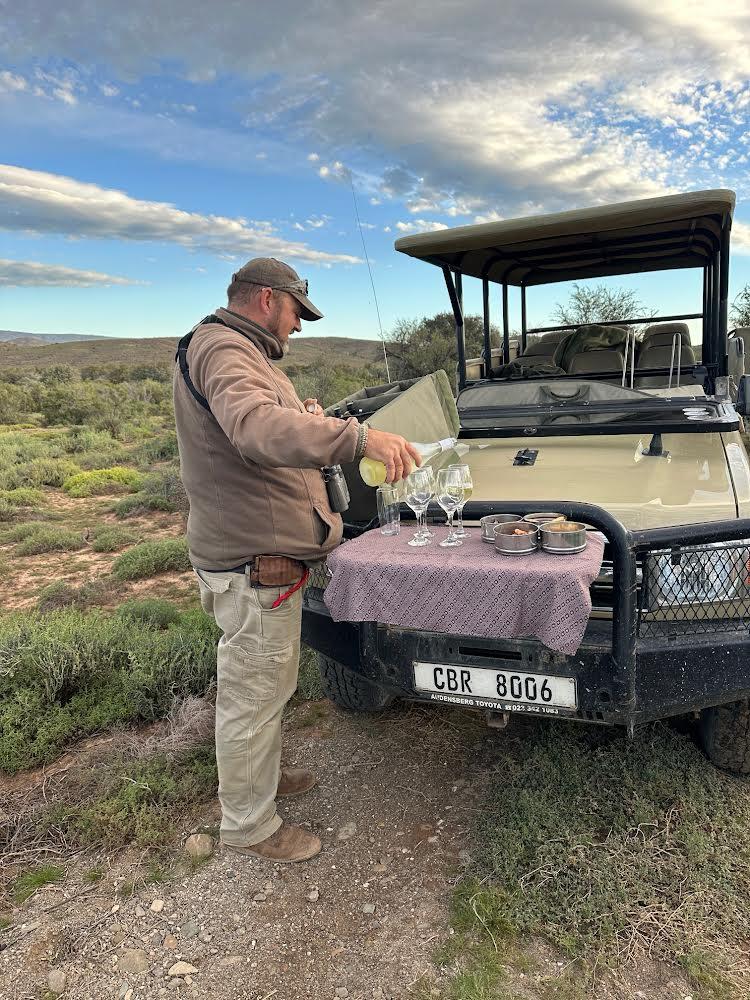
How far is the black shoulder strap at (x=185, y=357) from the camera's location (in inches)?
98.0

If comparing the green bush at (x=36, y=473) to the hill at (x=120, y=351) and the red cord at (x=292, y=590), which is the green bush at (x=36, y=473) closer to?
the red cord at (x=292, y=590)

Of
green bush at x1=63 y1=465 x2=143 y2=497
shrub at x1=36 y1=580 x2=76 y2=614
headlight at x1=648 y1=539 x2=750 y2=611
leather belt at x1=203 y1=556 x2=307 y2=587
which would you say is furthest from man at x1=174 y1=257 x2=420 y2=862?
green bush at x1=63 y1=465 x2=143 y2=497

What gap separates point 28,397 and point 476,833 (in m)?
25.0

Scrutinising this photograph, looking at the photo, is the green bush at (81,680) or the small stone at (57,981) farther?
the green bush at (81,680)

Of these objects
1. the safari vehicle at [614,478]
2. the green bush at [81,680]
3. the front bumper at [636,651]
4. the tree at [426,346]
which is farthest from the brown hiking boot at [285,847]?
the tree at [426,346]

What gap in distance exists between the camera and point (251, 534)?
8.46ft

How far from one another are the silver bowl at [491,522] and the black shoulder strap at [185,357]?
1033mm

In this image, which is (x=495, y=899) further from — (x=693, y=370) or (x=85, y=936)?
(x=693, y=370)

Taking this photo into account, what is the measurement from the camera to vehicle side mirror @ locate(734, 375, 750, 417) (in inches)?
147

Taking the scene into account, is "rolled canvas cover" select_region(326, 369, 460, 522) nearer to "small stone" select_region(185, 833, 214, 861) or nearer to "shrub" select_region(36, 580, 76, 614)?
"small stone" select_region(185, 833, 214, 861)

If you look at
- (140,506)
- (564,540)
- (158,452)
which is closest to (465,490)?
(564,540)

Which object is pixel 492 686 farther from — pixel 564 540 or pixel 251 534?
pixel 251 534

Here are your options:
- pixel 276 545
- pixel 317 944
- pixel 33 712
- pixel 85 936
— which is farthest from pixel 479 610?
pixel 33 712

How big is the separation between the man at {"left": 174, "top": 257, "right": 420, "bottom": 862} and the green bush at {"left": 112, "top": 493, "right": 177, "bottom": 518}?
23.7ft
